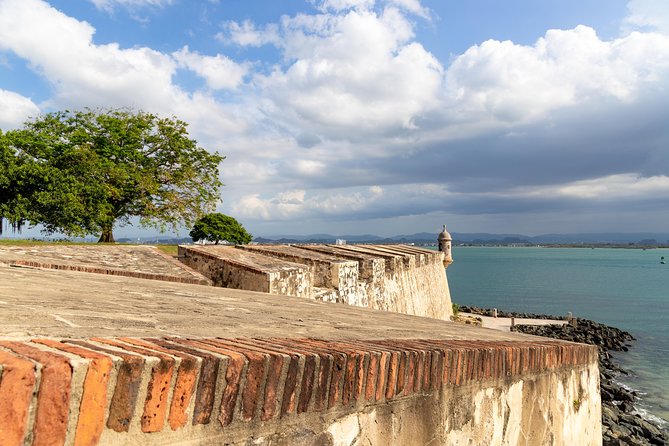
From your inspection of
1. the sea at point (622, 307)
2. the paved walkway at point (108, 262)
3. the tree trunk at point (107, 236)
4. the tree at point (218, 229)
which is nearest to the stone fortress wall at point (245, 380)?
the paved walkway at point (108, 262)

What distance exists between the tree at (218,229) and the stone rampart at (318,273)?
A: 30.1 meters

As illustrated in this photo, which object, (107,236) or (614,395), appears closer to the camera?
(614,395)

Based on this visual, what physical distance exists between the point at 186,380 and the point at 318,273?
280 inches

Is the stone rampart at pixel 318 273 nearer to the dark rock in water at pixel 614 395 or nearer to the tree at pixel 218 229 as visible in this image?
the dark rock in water at pixel 614 395

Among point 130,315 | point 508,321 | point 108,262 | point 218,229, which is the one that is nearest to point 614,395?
point 508,321

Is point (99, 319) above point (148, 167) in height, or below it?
below

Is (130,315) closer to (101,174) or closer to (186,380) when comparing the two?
(186,380)

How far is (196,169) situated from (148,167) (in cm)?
265

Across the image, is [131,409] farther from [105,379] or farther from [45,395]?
[45,395]

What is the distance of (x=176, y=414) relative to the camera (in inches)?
60.2

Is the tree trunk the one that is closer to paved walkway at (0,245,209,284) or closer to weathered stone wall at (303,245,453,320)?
weathered stone wall at (303,245,453,320)

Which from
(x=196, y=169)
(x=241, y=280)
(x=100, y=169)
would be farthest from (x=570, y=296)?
(x=241, y=280)

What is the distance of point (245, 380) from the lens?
5.57 feet

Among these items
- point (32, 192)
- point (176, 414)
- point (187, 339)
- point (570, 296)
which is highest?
point (32, 192)
